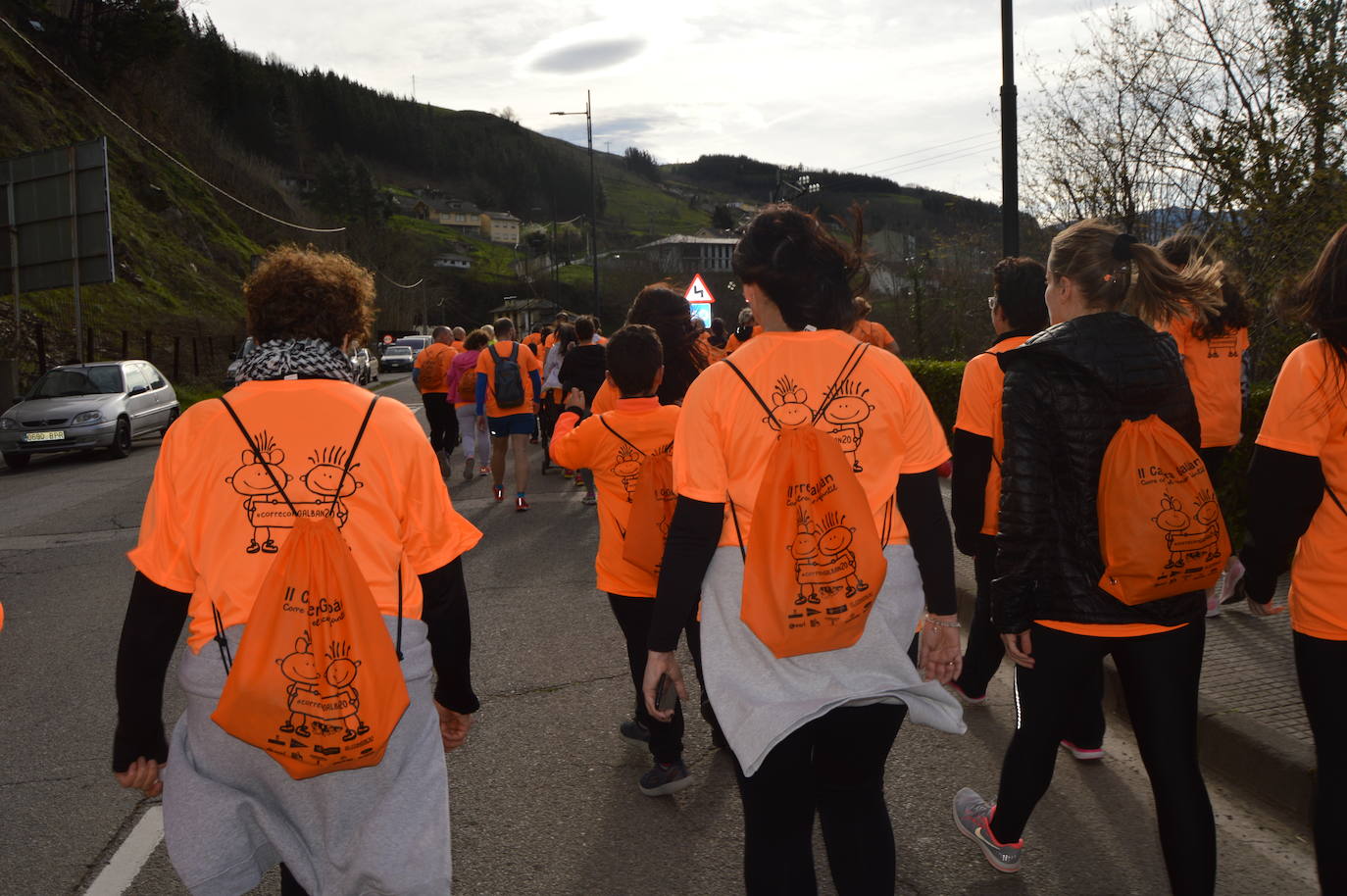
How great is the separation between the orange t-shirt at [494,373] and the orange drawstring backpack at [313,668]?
8.33 m

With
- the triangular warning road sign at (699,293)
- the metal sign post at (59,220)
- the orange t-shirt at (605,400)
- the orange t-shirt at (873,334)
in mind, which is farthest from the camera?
the metal sign post at (59,220)

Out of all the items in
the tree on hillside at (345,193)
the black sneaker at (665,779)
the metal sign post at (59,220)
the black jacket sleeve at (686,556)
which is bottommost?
the black sneaker at (665,779)

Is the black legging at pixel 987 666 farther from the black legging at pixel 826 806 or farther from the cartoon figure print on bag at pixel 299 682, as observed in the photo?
the cartoon figure print on bag at pixel 299 682

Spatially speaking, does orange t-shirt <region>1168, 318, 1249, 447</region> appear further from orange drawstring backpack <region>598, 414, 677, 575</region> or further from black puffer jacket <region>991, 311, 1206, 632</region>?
orange drawstring backpack <region>598, 414, 677, 575</region>

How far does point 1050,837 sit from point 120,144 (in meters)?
53.6

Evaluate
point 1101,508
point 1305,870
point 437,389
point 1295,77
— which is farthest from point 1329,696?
point 437,389

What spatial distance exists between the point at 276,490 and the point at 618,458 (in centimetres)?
198

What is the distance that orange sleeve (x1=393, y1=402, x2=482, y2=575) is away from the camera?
6.88 ft

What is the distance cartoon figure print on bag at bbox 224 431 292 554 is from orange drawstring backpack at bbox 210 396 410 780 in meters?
0.09

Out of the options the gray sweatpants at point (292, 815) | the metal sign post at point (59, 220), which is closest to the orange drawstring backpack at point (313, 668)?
the gray sweatpants at point (292, 815)

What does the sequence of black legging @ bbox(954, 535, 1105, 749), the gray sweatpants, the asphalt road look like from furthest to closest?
black legging @ bbox(954, 535, 1105, 749), the asphalt road, the gray sweatpants

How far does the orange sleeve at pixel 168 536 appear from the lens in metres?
2.02

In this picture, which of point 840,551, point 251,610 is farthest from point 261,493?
point 840,551

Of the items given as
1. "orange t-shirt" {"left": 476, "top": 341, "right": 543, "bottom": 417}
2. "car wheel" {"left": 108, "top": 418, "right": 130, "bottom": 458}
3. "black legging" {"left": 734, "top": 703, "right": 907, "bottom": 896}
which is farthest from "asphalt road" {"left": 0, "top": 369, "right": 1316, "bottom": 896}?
"car wheel" {"left": 108, "top": 418, "right": 130, "bottom": 458}
